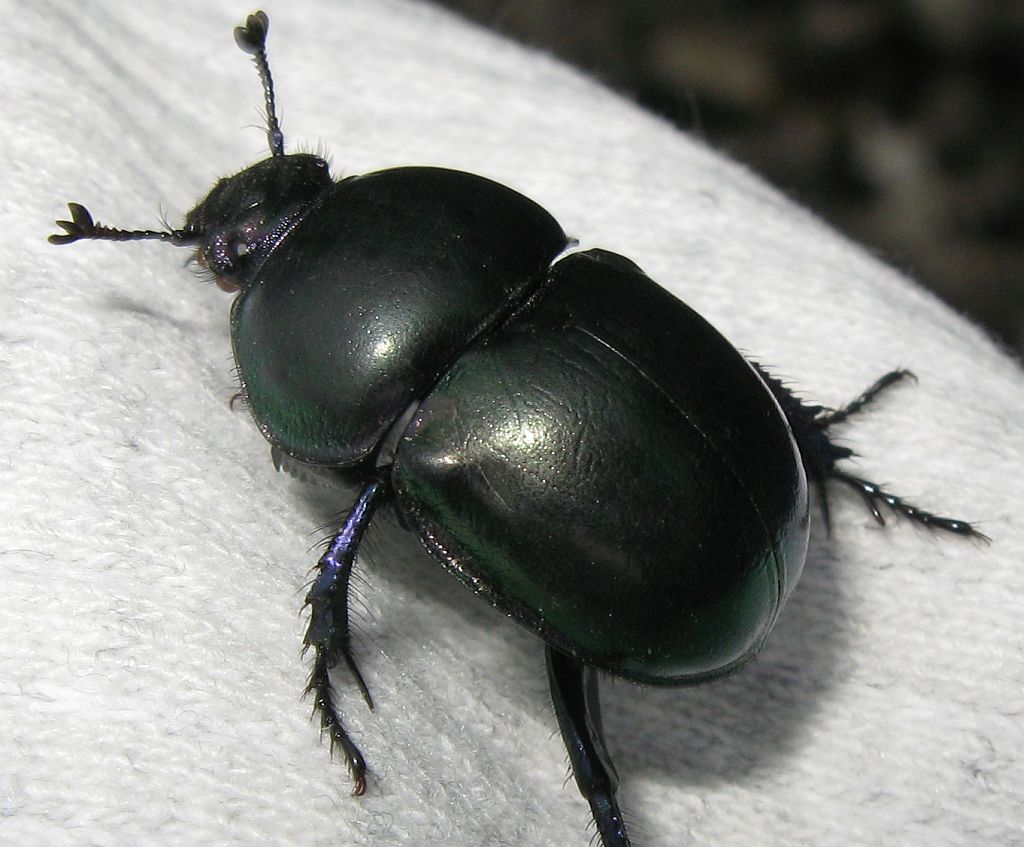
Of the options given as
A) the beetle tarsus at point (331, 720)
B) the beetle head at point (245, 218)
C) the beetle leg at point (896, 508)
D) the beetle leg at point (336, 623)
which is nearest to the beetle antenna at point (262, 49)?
the beetle head at point (245, 218)

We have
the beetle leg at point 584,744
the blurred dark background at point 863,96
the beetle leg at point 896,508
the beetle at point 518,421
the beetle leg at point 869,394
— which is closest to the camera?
the beetle at point 518,421

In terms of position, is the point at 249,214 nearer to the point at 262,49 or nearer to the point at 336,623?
the point at 262,49

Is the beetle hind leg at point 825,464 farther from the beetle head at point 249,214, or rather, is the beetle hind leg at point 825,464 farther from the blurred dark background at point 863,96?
the blurred dark background at point 863,96

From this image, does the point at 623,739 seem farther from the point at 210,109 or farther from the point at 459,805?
the point at 210,109

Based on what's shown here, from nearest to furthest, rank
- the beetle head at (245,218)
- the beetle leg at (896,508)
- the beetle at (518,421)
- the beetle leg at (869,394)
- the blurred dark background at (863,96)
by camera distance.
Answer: the beetle at (518,421)
the beetle head at (245,218)
the beetle leg at (896,508)
the beetle leg at (869,394)
the blurred dark background at (863,96)

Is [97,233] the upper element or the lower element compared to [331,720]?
upper

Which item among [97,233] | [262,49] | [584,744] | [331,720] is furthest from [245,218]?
[584,744]

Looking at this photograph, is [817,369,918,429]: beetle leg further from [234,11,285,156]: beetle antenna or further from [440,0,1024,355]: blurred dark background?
[440,0,1024,355]: blurred dark background

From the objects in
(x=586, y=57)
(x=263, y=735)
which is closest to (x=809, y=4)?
(x=586, y=57)
